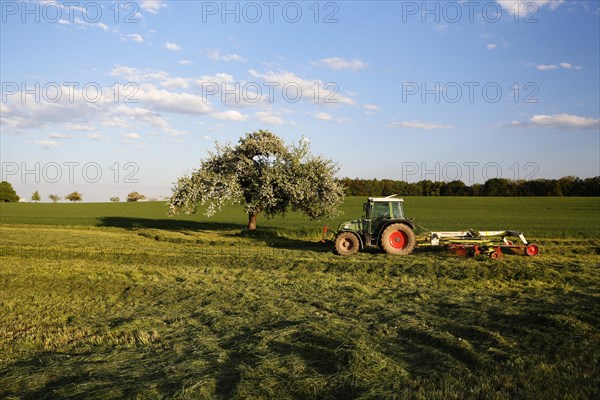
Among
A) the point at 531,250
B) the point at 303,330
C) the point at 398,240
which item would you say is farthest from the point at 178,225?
the point at 303,330

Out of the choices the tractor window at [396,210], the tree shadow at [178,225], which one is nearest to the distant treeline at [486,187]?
the tree shadow at [178,225]

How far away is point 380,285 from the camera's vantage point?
1165 cm

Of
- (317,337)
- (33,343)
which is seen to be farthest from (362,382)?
(33,343)

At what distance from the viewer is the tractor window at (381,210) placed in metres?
17.8

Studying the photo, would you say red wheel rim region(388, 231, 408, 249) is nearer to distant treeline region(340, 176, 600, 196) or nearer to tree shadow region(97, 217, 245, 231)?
tree shadow region(97, 217, 245, 231)

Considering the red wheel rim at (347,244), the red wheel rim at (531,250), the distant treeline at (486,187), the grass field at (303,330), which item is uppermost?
the distant treeline at (486,187)

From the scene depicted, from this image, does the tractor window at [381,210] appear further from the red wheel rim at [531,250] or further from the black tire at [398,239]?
the red wheel rim at [531,250]

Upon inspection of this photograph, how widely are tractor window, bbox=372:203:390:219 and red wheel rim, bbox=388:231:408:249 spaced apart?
874mm

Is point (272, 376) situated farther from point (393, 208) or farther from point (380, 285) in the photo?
point (393, 208)

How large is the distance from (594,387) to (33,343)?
25.8ft

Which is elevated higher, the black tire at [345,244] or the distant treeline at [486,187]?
the distant treeline at [486,187]

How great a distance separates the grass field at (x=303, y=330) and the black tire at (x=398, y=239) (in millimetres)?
1999

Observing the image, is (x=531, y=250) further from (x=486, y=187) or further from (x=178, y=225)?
(x=486, y=187)

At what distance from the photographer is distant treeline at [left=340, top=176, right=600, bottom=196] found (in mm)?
71812
